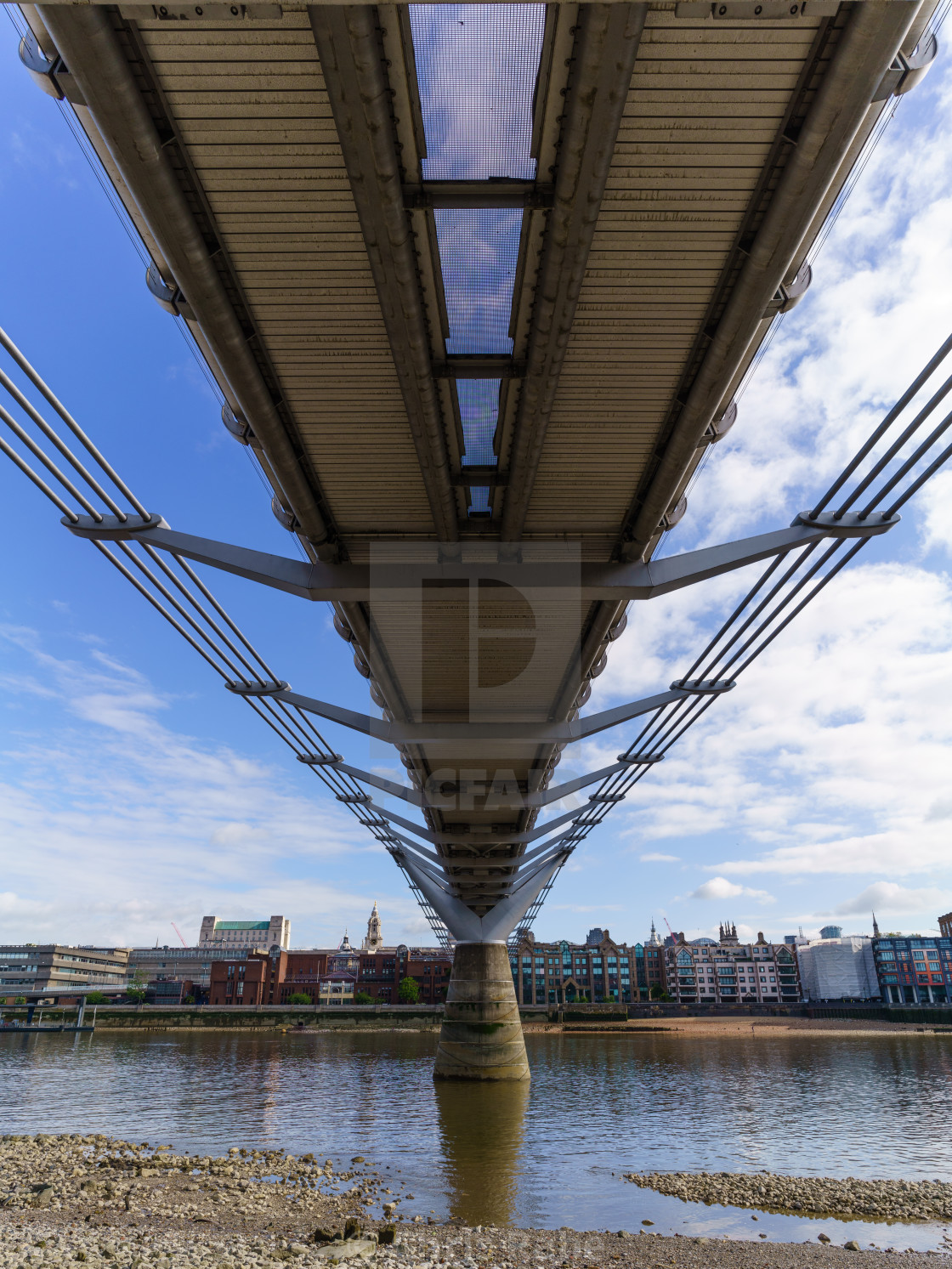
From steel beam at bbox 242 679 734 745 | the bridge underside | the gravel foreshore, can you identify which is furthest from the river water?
the bridge underside

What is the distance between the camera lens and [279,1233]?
460 inches

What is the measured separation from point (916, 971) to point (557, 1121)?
382 ft

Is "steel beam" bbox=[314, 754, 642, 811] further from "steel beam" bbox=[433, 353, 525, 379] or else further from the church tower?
the church tower

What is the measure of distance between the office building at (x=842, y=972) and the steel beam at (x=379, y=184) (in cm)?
14366

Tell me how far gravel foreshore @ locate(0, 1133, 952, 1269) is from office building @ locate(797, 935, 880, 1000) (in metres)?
135

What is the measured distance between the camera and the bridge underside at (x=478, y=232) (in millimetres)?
6023

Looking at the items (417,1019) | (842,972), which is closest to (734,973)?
(842,972)

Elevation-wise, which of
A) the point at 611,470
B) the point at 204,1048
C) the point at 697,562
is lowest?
the point at 204,1048

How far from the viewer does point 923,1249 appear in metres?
12.2

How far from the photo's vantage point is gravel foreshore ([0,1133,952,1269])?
10.2 metres

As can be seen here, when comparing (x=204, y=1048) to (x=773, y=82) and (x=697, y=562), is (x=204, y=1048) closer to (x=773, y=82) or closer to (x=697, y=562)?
(x=697, y=562)

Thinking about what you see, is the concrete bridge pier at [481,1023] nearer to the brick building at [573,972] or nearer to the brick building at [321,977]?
the brick building at [321,977]

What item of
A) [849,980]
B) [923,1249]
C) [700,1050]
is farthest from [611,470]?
[849,980]

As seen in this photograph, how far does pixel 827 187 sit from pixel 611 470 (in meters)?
4.52
